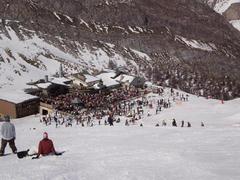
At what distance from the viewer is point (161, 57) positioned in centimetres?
16788

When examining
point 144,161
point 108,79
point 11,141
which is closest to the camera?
point 144,161

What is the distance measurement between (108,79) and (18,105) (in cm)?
2678

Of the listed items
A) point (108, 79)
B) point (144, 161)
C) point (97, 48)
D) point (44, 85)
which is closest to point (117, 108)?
point (44, 85)

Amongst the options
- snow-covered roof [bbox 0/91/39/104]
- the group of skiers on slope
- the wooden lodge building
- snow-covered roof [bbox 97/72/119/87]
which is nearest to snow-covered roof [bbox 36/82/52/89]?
snow-covered roof [bbox 0/91/39/104]

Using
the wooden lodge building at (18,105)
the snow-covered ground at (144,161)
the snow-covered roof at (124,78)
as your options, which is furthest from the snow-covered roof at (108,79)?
the snow-covered ground at (144,161)

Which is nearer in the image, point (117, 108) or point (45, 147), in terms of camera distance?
point (45, 147)

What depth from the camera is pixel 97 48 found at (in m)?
147

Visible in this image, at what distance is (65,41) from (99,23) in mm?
43554

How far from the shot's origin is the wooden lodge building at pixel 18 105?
2378 inches

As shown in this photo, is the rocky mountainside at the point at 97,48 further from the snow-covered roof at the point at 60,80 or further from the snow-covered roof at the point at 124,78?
the snow-covered roof at the point at 124,78

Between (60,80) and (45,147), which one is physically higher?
(60,80)

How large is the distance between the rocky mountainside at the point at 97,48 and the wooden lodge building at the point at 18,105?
18039 millimetres

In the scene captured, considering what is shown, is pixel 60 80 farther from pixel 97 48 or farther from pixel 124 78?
pixel 97 48

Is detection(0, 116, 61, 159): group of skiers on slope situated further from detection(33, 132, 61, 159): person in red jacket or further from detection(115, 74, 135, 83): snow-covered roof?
detection(115, 74, 135, 83): snow-covered roof
